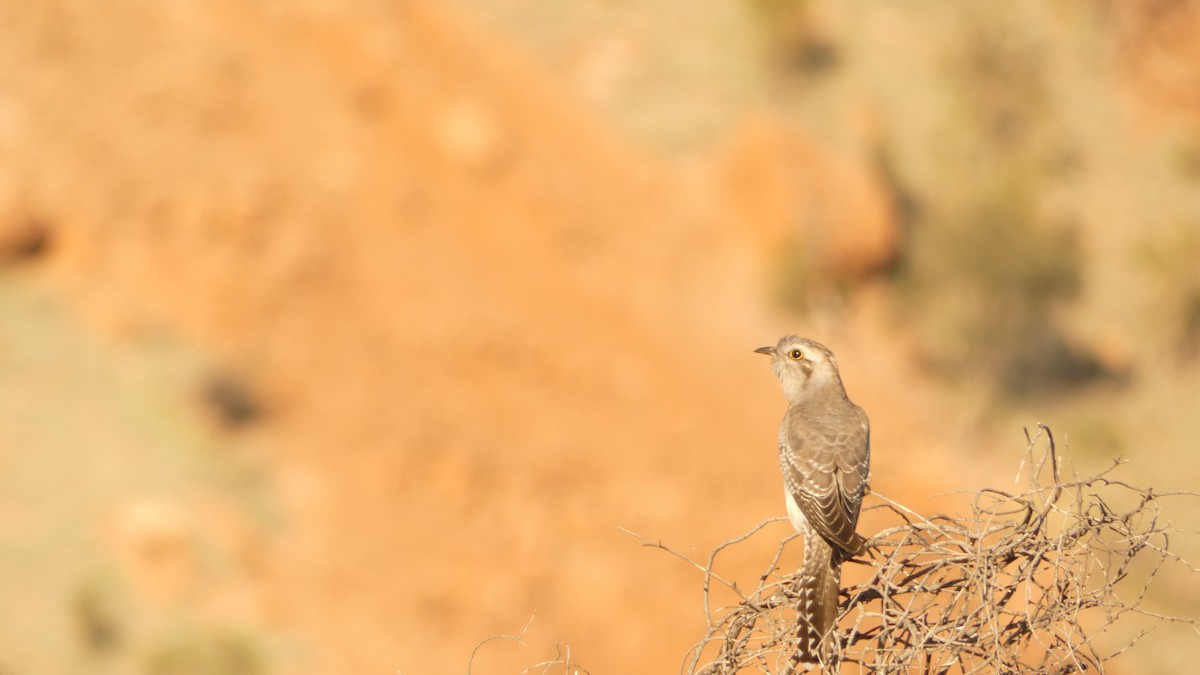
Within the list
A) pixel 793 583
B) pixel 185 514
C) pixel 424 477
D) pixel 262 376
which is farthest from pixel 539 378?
pixel 793 583

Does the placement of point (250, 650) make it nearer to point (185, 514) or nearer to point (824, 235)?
point (185, 514)

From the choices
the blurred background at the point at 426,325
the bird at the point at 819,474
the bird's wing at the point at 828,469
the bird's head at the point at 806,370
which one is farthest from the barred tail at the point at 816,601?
the blurred background at the point at 426,325

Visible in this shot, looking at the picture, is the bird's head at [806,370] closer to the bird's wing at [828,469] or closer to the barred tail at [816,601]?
the bird's wing at [828,469]

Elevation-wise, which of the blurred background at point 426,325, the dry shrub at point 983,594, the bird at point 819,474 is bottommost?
the dry shrub at point 983,594

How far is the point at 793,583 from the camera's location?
24.5 feet

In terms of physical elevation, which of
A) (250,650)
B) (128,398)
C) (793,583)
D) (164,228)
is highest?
(164,228)

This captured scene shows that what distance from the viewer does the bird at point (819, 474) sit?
734 cm

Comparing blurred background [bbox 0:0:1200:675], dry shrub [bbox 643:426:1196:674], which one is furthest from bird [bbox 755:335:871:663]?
blurred background [bbox 0:0:1200:675]

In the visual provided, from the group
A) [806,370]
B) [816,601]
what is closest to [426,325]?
[806,370]

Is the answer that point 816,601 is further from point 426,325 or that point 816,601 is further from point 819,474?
point 426,325

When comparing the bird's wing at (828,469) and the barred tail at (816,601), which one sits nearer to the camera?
the barred tail at (816,601)

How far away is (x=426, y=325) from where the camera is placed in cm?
2445

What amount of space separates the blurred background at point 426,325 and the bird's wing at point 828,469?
1325 cm

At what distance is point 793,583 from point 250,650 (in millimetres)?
14946
